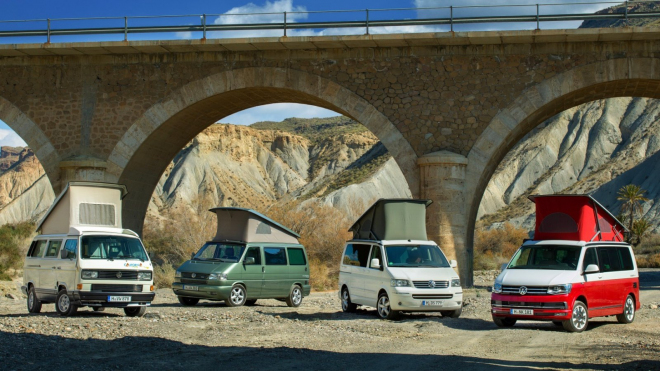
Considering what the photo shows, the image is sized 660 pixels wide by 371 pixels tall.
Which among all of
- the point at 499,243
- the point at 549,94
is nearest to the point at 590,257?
the point at 549,94

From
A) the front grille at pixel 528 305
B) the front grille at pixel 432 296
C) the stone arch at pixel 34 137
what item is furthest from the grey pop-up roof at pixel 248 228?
the front grille at pixel 528 305

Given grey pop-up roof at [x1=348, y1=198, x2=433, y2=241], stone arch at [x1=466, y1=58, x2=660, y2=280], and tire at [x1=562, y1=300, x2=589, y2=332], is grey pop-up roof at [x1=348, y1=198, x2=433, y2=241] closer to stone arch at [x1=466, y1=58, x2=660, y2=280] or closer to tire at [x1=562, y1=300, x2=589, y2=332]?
stone arch at [x1=466, y1=58, x2=660, y2=280]

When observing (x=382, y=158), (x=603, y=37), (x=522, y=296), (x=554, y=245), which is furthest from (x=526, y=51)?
(x=382, y=158)

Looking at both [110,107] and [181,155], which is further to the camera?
[181,155]

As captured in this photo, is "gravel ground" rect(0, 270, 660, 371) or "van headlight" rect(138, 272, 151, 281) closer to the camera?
"gravel ground" rect(0, 270, 660, 371)

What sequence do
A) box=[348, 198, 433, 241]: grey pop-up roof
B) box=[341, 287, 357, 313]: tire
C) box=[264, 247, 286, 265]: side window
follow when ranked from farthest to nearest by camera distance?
box=[264, 247, 286, 265]: side window
box=[348, 198, 433, 241]: grey pop-up roof
box=[341, 287, 357, 313]: tire

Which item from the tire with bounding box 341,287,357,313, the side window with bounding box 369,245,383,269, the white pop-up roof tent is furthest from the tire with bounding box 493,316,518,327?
the white pop-up roof tent

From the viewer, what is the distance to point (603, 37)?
1764 cm

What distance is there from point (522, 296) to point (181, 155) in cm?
5539

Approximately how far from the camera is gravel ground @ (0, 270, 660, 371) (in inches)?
330

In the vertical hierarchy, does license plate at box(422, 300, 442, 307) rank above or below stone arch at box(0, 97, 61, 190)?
below

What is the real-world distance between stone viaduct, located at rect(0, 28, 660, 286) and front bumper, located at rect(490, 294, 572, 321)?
587 centimetres

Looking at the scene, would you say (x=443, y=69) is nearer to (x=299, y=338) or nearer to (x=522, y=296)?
(x=522, y=296)

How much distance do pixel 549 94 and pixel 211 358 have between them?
39.8 feet
